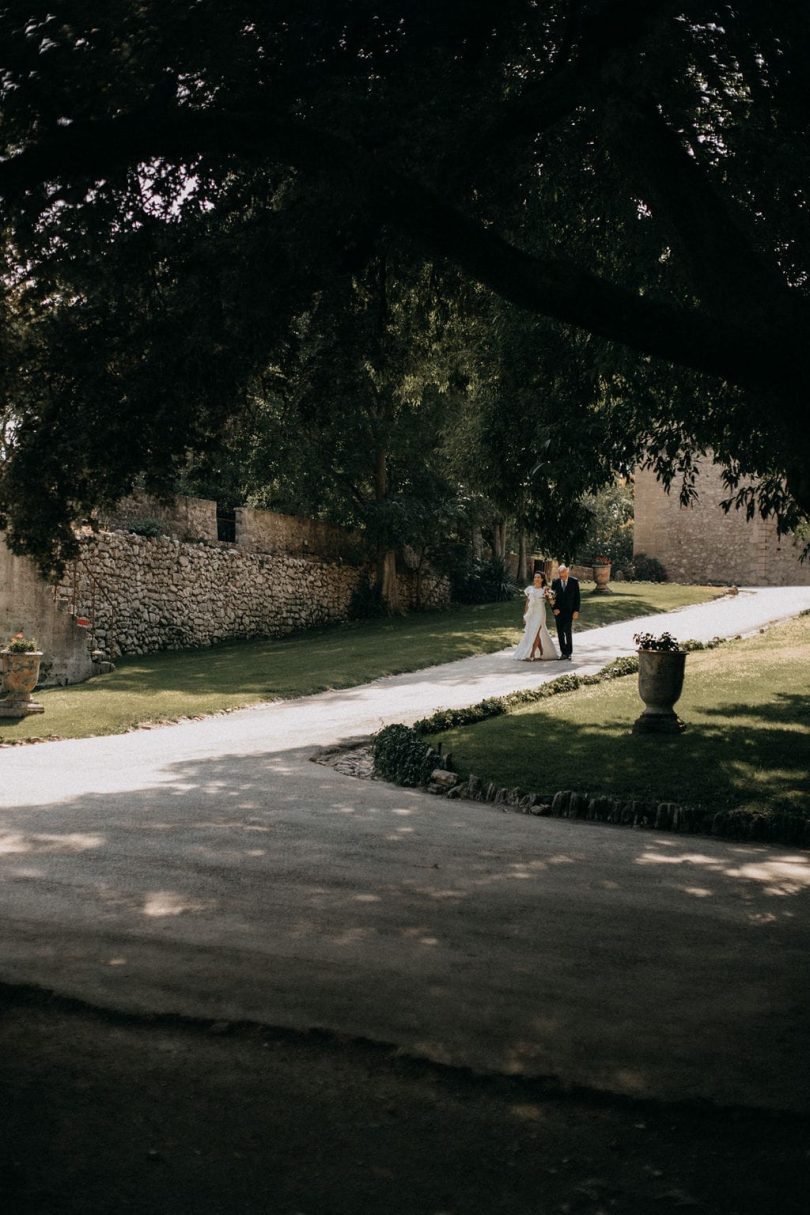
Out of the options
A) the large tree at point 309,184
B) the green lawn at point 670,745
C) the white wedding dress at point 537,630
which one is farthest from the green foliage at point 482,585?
the large tree at point 309,184

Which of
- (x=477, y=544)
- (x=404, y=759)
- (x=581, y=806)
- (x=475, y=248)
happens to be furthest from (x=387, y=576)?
(x=475, y=248)

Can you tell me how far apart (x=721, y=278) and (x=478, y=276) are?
→ 5.23 feet

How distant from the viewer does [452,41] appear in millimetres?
8039

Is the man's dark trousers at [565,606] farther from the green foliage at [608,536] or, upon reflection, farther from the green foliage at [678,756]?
the green foliage at [608,536]

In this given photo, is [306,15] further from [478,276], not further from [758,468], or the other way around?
[758,468]

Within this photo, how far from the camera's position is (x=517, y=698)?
16.4m

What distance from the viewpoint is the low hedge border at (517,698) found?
545 inches

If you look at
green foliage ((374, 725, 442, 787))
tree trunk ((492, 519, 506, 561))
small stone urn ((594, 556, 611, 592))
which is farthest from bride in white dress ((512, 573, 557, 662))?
tree trunk ((492, 519, 506, 561))

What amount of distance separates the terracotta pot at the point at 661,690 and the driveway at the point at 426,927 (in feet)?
12.8

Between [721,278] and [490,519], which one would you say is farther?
[490,519]

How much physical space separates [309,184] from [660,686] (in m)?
8.19

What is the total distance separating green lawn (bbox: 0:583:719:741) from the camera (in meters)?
15.8

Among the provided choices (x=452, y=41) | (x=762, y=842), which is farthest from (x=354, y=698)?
(x=452, y=41)

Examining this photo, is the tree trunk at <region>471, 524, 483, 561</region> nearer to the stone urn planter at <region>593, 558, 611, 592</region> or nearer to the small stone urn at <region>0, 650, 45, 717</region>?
the stone urn planter at <region>593, 558, 611, 592</region>
